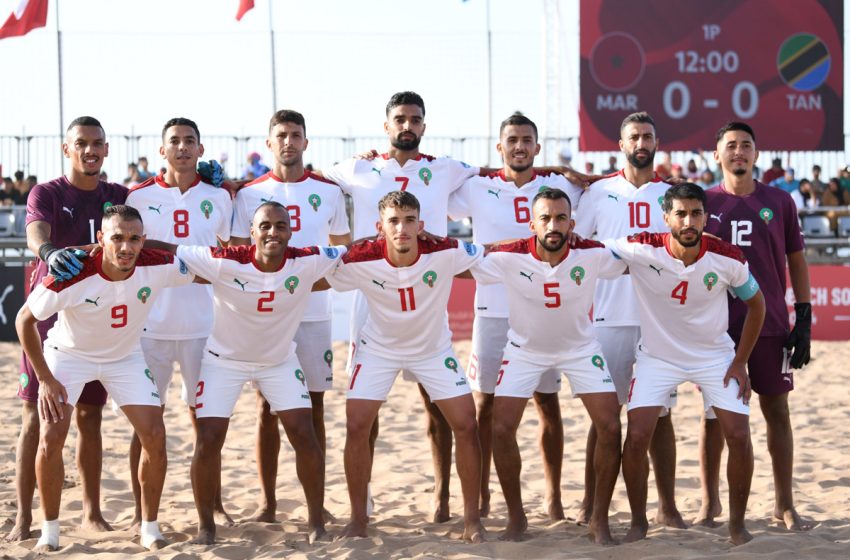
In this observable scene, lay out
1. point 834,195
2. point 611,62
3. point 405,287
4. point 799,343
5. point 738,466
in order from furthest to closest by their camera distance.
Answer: point 611,62 < point 834,195 < point 799,343 < point 405,287 < point 738,466

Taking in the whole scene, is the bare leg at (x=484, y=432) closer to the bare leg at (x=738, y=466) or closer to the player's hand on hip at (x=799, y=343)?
the bare leg at (x=738, y=466)

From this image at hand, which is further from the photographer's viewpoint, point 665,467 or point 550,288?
point 665,467

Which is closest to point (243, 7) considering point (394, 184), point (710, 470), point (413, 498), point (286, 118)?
point (286, 118)

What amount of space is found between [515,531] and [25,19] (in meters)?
11.4

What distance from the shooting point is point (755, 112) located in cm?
1898

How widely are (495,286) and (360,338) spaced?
1.00m

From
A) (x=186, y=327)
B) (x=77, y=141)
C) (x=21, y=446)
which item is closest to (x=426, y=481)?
(x=186, y=327)

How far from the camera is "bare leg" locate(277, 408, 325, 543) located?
643 centimetres

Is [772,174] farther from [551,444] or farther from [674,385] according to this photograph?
[674,385]

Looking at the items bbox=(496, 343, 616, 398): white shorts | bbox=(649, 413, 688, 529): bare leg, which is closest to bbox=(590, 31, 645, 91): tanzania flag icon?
bbox=(649, 413, 688, 529): bare leg

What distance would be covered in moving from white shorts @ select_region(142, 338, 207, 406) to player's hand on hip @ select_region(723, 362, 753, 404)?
330 centimetres

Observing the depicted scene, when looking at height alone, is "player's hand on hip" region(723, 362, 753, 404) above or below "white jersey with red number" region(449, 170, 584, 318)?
below

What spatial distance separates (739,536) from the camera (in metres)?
6.24

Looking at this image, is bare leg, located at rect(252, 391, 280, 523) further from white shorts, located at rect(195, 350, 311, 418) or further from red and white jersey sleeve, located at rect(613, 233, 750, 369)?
red and white jersey sleeve, located at rect(613, 233, 750, 369)
